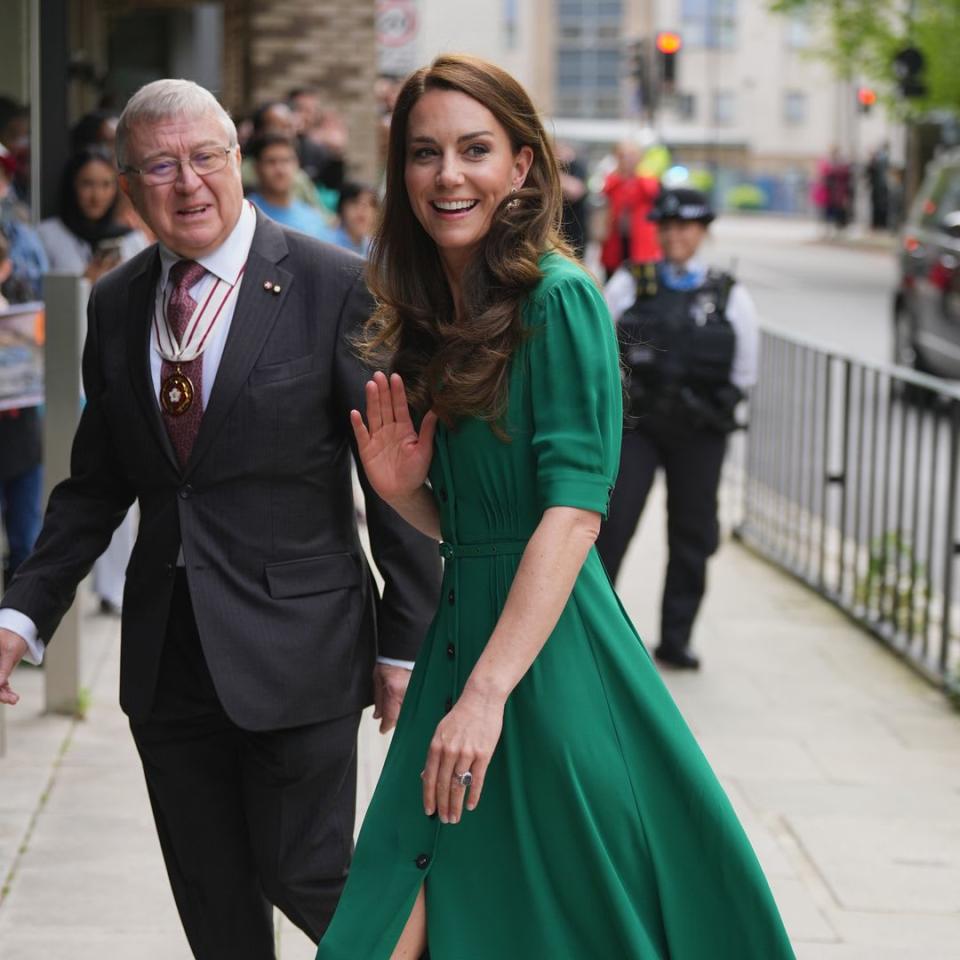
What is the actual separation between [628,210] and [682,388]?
27.6 ft

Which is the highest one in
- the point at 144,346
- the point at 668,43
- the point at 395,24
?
the point at 668,43

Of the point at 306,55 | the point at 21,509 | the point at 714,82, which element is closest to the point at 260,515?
the point at 21,509

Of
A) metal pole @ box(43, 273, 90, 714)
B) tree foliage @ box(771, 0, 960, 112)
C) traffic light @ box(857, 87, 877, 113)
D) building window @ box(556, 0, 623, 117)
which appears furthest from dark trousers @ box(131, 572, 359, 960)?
building window @ box(556, 0, 623, 117)

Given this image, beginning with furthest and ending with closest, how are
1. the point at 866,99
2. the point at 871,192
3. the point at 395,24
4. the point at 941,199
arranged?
the point at 871,192, the point at 866,99, the point at 395,24, the point at 941,199

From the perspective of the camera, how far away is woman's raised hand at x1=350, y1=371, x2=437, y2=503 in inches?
111

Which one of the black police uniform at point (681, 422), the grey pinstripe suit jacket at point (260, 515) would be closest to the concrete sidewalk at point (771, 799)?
the black police uniform at point (681, 422)

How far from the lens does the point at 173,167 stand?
Result: 3135 millimetres

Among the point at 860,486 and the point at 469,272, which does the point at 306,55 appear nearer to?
the point at 860,486

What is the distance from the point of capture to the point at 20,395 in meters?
6.24

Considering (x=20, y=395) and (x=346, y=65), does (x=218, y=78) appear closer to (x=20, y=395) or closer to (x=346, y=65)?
(x=346, y=65)

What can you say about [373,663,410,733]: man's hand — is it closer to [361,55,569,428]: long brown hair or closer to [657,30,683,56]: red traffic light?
[361,55,569,428]: long brown hair

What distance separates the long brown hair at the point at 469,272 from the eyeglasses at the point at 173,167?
417 millimetres

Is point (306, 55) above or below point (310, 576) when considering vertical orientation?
above

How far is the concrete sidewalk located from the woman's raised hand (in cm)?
71
